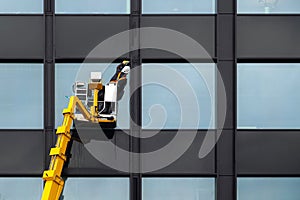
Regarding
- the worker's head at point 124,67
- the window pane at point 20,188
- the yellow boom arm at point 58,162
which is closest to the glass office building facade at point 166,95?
the window pane at point 20,188

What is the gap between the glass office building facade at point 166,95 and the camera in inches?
773

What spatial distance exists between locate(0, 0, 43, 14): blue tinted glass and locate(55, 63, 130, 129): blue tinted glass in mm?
1661

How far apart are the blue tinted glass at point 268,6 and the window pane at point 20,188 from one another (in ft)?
23.6

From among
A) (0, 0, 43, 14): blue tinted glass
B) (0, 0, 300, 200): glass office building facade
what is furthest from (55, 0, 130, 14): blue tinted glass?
(0, 0, 43, 14): blue tinted glass

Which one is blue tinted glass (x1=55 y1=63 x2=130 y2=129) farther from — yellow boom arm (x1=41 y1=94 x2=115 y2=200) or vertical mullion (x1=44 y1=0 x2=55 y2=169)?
yellow boom arm (x1=41 y1=94 x2=115 y2=200)

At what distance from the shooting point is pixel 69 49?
1986 centimetres

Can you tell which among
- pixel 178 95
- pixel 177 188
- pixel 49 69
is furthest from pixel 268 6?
pixel 49 69

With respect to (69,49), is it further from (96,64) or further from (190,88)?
(190,88)

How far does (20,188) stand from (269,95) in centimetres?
711

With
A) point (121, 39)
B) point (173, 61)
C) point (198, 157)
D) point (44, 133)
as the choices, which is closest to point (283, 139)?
point (198, 157)

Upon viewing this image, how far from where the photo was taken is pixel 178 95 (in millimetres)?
19938

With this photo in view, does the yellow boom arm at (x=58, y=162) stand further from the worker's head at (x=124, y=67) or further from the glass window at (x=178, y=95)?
the glass window at (x=178, y=95)

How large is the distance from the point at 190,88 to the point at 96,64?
2.60m

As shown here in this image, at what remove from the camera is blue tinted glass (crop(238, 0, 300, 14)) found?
2017cm
